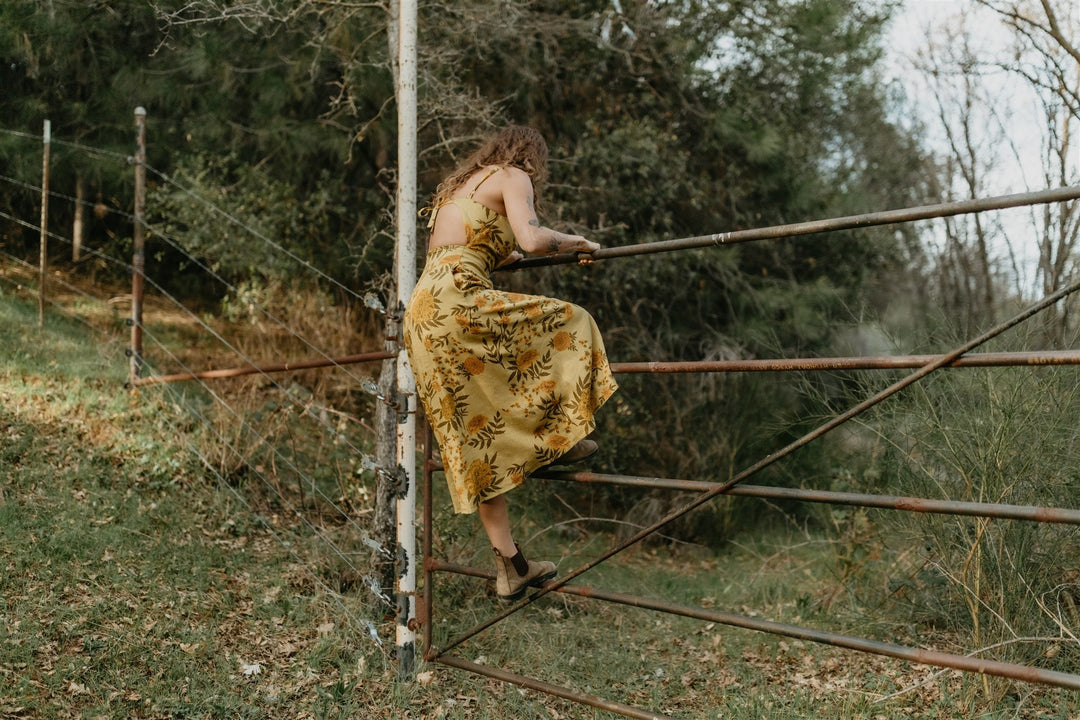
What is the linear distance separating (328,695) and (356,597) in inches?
40.1

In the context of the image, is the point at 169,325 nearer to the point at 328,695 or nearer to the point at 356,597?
the point at 356,597

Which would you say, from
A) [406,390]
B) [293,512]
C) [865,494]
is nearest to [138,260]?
[293,512]

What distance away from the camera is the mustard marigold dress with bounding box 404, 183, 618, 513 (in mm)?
2850

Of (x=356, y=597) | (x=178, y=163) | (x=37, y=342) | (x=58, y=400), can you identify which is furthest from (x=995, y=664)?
(x=178, y=163)

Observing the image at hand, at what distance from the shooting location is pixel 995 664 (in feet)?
6.95

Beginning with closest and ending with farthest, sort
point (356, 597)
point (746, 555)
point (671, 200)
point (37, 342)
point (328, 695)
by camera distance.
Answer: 1. point (328, 695)
2. point (356, 597)
3. point (37, 342)
4. point (746, 555)
5. point (671, 200)

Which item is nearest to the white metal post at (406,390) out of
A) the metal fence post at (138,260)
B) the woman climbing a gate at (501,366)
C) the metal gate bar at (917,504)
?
the woman climbing a gate at (501,366)

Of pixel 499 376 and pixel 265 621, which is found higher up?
pixel 499 376

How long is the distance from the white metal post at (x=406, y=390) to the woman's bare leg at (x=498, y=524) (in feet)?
2.03

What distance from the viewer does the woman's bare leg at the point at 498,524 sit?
2.94m

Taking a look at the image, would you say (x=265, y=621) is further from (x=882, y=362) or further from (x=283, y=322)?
(x=283, y=322)

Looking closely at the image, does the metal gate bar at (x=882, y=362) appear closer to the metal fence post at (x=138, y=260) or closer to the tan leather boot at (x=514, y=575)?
the tan leather boot at (x=514, y=575)

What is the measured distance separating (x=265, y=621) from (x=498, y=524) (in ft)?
5.33

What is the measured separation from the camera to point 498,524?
117 inches
